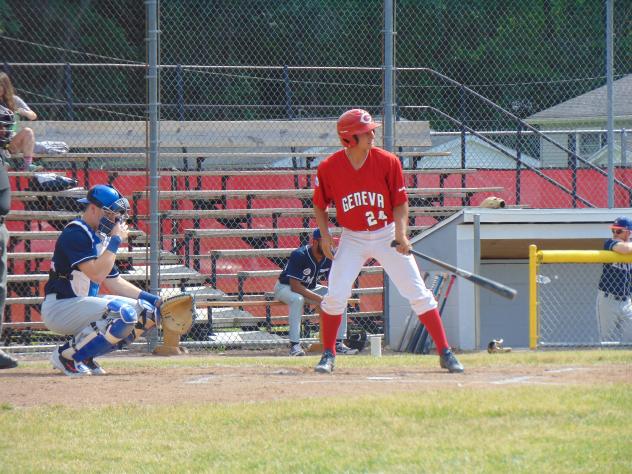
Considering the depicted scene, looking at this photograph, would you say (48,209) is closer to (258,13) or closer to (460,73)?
(258,13)

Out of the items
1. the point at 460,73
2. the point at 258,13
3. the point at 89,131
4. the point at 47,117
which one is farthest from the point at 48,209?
the point at 460,73

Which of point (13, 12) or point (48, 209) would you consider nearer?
point (48, 209)

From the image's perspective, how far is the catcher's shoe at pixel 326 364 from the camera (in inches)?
311

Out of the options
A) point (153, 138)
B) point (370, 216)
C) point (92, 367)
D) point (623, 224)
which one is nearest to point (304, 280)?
point (153, 138)

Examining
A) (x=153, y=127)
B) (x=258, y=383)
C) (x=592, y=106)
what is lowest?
(x=258, y=383)

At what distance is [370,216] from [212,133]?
8.40m

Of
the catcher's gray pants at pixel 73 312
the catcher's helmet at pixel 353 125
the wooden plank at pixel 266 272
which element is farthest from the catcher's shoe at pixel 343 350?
the catcher's helmet at pixel 353 125

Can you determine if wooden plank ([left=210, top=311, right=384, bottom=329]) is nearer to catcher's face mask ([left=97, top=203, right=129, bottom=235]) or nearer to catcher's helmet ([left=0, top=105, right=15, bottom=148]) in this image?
catcher's helmet ([left=0, top=105, right=15, bottom=148])

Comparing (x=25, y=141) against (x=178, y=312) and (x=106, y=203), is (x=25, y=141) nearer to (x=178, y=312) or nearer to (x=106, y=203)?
(x=178, y=312)

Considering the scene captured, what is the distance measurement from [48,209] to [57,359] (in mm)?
5661

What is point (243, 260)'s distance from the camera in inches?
615

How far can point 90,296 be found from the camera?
8.39 metres

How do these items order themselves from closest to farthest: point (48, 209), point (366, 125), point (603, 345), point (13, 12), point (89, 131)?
point (366, 125)
point (603, 345)
point (48, 209)
point (89, 131)
point (13, 12)

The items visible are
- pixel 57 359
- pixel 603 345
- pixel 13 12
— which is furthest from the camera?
pixel 13 12
